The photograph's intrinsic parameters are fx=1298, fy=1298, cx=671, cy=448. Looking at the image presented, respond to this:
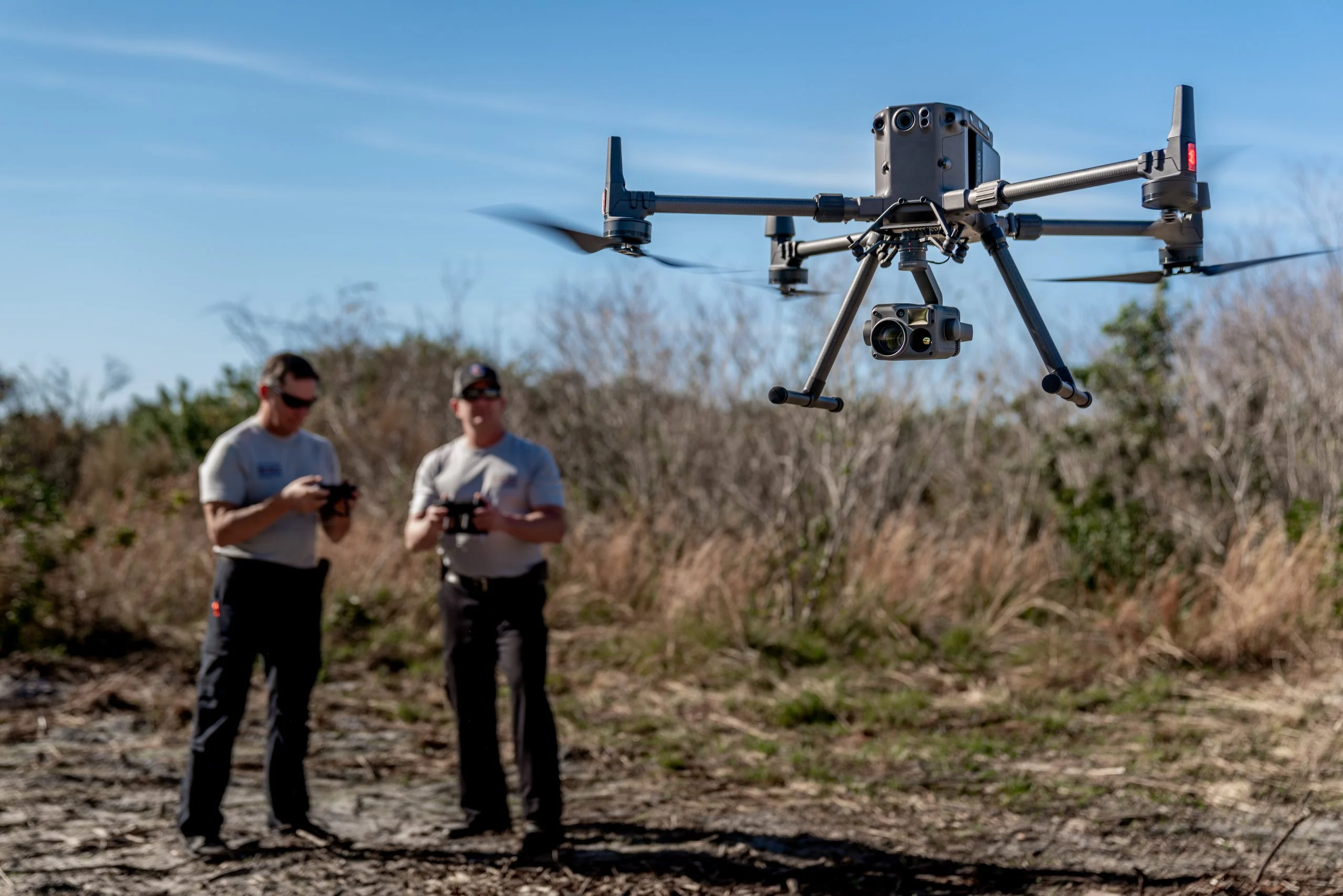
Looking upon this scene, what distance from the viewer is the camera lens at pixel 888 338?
3.37 metres

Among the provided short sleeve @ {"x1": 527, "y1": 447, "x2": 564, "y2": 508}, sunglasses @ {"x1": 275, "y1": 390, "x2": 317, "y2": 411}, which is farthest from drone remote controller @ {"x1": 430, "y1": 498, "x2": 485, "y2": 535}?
sunglasses @ {"x1": 275, "y1": 390, "x2": 317, "y2": 411}

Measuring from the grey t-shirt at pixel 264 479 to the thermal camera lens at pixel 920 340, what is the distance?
319 cm

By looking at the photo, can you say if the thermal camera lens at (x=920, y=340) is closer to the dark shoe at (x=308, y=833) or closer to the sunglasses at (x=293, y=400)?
the sunglasses at (x=293, y=400)

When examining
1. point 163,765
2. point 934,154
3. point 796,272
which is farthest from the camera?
point 163,765

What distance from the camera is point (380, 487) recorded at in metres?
13.2

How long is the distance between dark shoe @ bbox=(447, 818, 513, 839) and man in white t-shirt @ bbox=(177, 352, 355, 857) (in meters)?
0.52

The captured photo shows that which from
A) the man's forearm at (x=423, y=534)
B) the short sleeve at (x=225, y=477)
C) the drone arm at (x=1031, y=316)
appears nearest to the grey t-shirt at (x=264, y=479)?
the short sleeve at (x=225, y=477)

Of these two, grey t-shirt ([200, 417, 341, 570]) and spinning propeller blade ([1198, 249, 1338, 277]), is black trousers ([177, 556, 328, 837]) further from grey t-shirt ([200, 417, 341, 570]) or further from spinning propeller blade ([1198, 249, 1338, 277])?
spinning propeller blade ([1198, 249, 1338, 277])

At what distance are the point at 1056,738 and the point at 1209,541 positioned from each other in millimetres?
4276

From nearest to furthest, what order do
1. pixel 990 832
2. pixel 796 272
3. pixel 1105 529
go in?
pixel 796 272 < pixel 990 832 < pixel 1105 529

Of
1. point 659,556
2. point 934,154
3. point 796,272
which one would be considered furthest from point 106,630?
point 934,154

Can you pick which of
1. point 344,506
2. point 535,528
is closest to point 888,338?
point 535,528

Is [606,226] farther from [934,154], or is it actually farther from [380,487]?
[380,487]

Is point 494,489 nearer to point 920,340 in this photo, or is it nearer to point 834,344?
point 834,344
